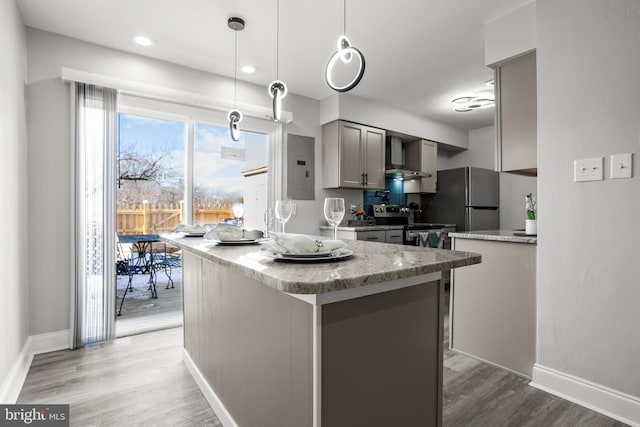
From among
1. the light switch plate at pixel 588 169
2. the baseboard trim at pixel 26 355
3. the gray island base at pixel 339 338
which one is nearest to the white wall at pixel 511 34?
the light switch plate at pixel 588 169

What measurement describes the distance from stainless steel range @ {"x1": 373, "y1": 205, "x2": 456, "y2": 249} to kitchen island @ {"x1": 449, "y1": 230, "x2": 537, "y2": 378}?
1695 mm

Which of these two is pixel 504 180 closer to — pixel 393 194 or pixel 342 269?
pixel 393 194

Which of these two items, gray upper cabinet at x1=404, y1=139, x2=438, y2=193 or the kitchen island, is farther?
gray upper cabinet at x1=404, y1=139, x2=438, y2=193

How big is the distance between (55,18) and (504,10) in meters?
3.25

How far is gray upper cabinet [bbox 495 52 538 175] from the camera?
2.29 meters

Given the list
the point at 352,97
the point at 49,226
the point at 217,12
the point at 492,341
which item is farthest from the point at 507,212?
the point at 49,226

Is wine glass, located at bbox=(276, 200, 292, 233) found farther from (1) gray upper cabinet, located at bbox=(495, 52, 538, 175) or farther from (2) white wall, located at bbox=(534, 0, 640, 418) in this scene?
(1) gray upper cabinet, located at bbox=(495, 52, 538, 175)

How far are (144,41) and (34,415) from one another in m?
2.65

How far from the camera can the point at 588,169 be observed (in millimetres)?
1773

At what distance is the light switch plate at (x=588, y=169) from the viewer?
5.67ft

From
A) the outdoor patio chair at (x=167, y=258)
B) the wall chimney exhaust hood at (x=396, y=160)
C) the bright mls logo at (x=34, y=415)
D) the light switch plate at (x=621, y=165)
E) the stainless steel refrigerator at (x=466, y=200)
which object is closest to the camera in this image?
the bright mls logo at (x=34, y=415)

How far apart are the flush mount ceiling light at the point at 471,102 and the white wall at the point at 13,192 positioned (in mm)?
4136

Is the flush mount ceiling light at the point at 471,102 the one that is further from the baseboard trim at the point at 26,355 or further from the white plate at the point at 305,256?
the baseboard trim at the point at 26,355

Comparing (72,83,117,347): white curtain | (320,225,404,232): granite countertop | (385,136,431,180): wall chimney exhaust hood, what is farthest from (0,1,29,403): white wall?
(385,136,431,180): wall chimney exhaust hood
